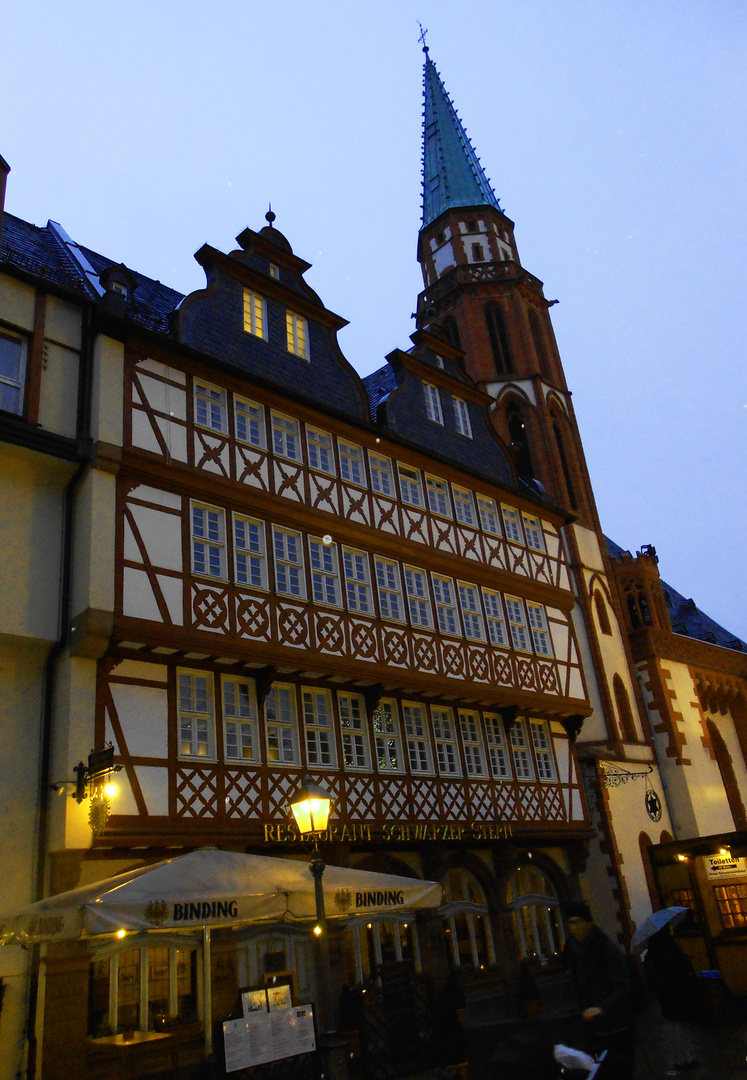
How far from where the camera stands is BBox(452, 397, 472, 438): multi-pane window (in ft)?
82.9

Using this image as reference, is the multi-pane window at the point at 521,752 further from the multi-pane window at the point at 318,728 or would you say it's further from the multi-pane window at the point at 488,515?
the multi-pane window at the point at 318,728

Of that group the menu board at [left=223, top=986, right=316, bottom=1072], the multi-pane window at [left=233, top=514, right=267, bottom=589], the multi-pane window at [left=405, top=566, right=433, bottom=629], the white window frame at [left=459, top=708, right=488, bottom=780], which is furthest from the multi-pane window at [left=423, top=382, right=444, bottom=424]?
the menu board at [left=223, top=986, right=316, bottom=1072]

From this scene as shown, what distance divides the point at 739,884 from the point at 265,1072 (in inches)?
596

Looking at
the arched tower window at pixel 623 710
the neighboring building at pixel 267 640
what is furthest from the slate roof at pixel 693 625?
the neighboring building at pixel 267 640

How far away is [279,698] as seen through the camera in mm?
17125

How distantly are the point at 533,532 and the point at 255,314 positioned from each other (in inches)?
397

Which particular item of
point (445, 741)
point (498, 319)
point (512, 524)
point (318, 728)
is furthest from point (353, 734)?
point (498, 319)

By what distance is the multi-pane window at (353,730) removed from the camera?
58.7ft

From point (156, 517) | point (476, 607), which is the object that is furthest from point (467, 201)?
point (156, 517)

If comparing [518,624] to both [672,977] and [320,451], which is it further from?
[672,977]

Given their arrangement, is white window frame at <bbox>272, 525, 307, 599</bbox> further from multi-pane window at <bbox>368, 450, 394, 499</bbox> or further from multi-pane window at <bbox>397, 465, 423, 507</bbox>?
multi-pane window at <bbox>397, 465, 423, 507</bbox>

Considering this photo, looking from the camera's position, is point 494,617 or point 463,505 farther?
point 463,505

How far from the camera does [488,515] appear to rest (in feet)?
79.2

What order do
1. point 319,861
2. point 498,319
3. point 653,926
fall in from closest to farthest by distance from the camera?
point 319,861, point 653,926, point 498,319
